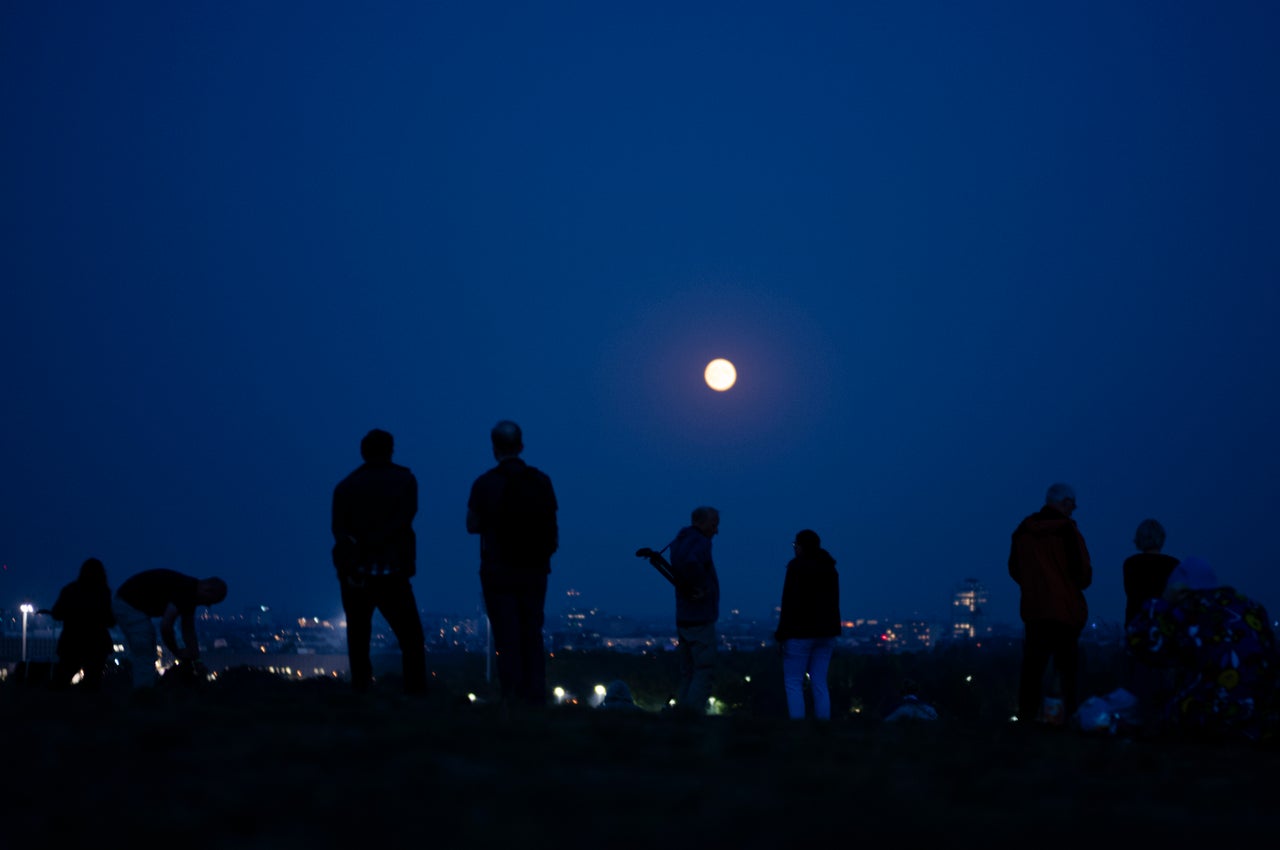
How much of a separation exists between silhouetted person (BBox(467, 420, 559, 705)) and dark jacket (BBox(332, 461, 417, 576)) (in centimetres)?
50

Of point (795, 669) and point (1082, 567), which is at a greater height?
point (1082, 567)

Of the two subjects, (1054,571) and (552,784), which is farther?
(1054,571)

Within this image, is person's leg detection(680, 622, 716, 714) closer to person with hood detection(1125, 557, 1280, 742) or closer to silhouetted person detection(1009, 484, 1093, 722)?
silhouetted person detection(1009, 484, 1093, 722)

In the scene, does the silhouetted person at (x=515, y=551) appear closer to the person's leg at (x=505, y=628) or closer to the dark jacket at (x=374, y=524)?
the person's leg at (x=505, y=628)

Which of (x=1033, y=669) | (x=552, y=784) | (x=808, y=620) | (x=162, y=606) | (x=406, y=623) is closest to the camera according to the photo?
(x=552, y=784)

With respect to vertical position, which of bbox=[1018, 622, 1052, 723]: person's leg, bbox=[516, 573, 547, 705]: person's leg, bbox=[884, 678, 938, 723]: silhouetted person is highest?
bbox=[516, 573, 547, 705]: person's leg

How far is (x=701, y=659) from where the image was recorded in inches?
484

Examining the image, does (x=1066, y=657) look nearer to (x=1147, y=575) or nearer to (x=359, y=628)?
(x=1147, y=575)

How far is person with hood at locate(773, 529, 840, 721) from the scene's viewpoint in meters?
11.7

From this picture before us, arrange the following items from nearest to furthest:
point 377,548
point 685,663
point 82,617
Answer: point 377,548 < point 685,663 < point 82,617

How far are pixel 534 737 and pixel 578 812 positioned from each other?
75.1 inches

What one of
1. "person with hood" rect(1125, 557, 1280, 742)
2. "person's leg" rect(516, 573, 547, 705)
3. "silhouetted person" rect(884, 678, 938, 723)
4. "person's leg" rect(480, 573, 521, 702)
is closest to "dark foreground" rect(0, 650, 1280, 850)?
"person with hood" rect(1125, 557, 1280, 742)

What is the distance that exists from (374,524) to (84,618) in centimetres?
570

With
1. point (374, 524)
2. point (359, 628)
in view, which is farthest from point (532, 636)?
point (374, 524)
